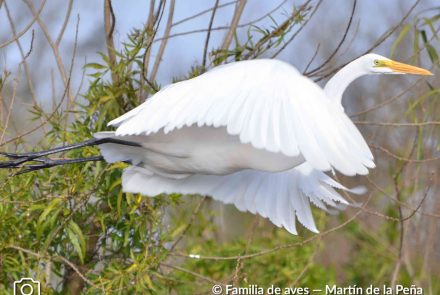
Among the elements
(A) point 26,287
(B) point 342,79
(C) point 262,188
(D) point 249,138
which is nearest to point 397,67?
(B) point 342,79

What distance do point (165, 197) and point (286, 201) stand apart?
0.61 m

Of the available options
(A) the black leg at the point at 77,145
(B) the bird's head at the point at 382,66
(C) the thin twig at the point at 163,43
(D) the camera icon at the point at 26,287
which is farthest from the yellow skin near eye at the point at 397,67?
(D) the camera icon at the point at 26,287

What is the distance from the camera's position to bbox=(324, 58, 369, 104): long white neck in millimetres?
2418

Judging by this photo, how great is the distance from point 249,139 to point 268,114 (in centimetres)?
10

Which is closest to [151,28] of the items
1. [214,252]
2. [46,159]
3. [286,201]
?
[46,159]

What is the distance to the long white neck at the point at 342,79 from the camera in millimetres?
2418

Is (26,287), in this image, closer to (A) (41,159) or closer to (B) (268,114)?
(A) (41,159)

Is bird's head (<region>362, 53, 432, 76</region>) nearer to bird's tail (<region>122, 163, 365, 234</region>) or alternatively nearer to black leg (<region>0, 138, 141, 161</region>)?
bird's tail (<region>122, 163, 365, 234</region>)

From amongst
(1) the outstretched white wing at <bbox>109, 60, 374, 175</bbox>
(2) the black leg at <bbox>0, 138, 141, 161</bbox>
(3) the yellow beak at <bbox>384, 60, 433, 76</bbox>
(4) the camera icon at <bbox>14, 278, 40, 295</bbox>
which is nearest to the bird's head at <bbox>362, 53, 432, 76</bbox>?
(3) the yellow beak at <bbox>384, 60, 433, 76</bbox>

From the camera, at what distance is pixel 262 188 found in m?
2.74

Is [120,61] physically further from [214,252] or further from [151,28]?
[214,252]

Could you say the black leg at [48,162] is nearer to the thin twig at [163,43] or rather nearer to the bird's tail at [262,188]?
the bird's tail at [262,188]

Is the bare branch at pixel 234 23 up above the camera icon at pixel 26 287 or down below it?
above

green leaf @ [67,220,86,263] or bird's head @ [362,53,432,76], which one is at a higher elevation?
bird's head @ [362,53,432,76]
